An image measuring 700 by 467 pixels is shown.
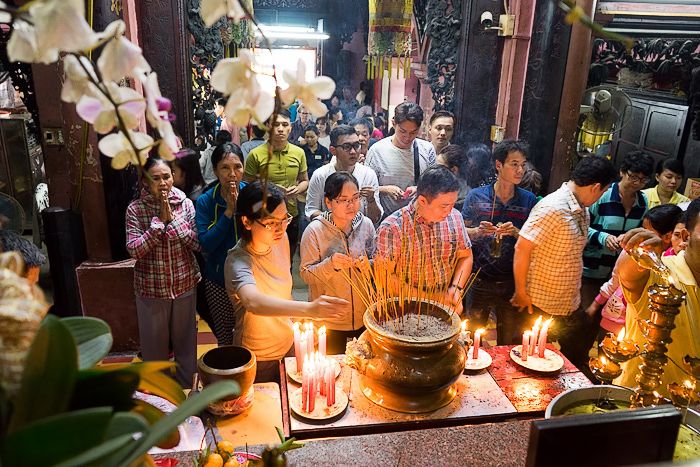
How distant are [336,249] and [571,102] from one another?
2564 millimetres

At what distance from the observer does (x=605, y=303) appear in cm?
316

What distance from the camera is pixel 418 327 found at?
179 cm

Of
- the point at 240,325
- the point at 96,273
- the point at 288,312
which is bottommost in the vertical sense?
the point at 96,273

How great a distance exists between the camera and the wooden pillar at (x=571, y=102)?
4094 mm

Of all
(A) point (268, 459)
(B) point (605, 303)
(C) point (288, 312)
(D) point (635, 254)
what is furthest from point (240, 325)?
(B) point (605, 303)

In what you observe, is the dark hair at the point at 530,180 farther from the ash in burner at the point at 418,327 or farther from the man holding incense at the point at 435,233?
the ash in burner at the point at 418,327

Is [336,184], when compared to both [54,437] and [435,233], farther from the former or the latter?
[54,437]

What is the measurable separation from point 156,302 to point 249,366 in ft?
4.93

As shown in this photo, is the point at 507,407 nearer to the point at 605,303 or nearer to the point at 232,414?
the point at 232,414

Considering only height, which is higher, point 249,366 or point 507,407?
point 249,366

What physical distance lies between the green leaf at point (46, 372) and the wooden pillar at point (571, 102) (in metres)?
4.29

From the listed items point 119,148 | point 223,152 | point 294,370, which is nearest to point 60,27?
point 119,148

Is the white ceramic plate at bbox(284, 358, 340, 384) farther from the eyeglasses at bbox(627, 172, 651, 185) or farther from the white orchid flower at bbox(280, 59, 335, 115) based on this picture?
the eyeglasses at bbox(627, 172, 651, 185)

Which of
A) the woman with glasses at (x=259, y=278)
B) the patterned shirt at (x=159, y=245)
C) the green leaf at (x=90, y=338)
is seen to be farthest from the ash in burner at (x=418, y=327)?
the patterned shirt at (x=159, y=245)
